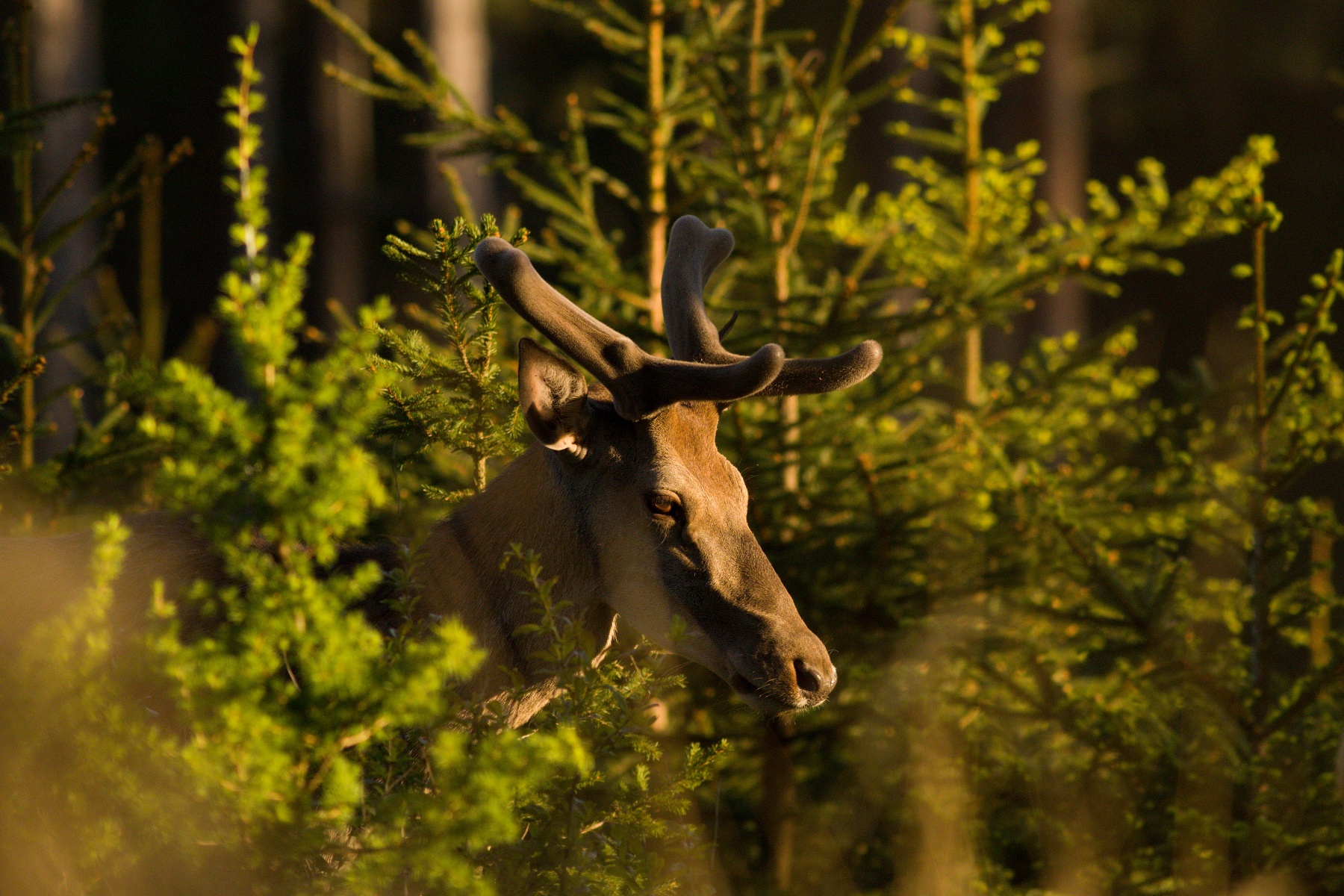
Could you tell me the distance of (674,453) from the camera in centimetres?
348

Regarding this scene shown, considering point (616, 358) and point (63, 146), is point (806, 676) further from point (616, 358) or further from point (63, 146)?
point (63, 146)

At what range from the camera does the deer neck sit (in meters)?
3.46

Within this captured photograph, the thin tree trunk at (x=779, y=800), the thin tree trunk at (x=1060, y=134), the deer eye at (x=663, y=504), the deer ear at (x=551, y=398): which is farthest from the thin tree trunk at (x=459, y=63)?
the deer eye at (x=663, y=504)

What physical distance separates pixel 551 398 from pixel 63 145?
8480 mm

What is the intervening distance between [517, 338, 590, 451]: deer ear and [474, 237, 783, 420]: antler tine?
69 mm

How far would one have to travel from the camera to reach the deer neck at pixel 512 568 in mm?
3463

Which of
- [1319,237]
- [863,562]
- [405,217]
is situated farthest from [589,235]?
[1319,237]

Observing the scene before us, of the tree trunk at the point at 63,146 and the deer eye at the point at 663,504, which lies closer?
the deer eye at the point at 663,504

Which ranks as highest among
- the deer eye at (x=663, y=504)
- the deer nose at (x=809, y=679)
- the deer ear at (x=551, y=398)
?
the deer ear at (x=551, y=398)

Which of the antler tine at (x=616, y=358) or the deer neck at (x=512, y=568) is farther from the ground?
the antler tine at (x=616, y=358)

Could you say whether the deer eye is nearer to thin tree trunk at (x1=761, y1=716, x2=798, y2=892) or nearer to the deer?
the deer

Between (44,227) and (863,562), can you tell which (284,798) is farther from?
(44,227)

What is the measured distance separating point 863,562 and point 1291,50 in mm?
21419

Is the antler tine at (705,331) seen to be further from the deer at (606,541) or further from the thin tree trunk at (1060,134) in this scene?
the thin tree trunk at (1060,134)
